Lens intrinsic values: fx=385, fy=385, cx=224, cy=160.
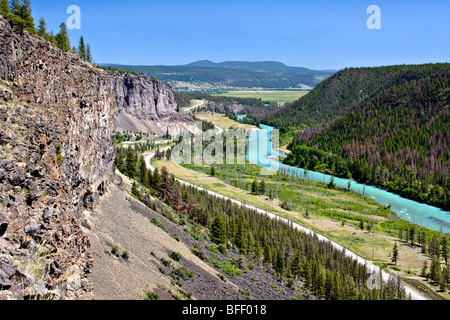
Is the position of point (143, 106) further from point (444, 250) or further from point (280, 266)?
point (444, 250)

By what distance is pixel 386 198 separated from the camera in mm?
106250

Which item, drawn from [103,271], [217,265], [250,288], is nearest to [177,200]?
[217,265]

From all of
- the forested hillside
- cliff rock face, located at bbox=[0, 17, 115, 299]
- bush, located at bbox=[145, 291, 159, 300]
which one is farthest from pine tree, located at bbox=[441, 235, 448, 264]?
cliff rock face, located at bbox=[0, 17, 115, 299]

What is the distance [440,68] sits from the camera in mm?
195125

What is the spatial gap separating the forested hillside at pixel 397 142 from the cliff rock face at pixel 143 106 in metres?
61.7

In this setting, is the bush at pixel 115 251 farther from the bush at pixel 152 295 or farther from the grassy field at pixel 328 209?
the grassy field at pixel 328 209

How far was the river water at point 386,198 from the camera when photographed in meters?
86.8

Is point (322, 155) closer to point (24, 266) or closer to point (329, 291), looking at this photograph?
point (329, 291)

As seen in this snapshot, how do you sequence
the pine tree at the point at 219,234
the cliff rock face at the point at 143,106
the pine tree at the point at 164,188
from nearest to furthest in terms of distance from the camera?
the pine tree at the point at 219,234, the pine tree at the point at 164,188, the cliff rock face at the point at 143,106

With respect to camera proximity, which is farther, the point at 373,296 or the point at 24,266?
the point at 373,296

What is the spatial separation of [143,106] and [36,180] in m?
167

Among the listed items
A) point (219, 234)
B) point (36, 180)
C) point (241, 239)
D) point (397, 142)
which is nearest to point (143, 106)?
point (397, 142)

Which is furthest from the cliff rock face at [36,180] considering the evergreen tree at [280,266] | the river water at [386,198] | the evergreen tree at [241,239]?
the river water at [386,198]

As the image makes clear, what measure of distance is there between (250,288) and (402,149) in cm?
11712
